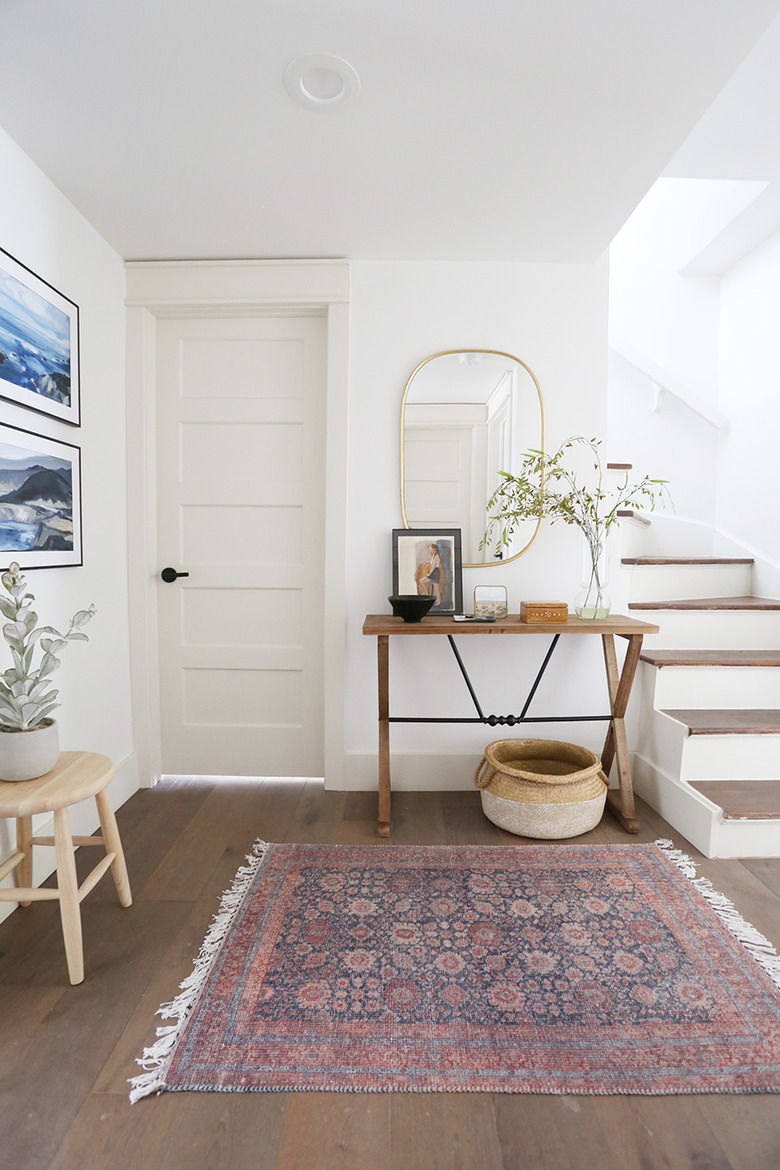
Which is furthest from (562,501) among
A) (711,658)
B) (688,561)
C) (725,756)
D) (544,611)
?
(725,756)

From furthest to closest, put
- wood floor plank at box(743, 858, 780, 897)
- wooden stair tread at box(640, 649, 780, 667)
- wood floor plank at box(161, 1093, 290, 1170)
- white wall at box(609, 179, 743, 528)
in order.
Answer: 1. white wall at box(609, 179, 743, 528)
2. wooden stair tread at box(640, 649, 780, 667)
3. wood floor plank at box(743, 858, 780, 897)
4. wood floor plank at box(161, 1093, 290, 1170)

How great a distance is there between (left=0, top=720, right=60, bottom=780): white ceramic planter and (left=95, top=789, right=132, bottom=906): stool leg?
0.18 metres

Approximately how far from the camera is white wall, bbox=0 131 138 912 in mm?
1972

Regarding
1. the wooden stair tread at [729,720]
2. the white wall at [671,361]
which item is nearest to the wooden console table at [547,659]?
the wooden stair tread at [729,720]

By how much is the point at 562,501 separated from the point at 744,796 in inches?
51.0

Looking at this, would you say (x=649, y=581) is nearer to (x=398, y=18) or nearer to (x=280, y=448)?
(x=280, y=448)

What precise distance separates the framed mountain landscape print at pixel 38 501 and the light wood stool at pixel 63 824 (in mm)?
666

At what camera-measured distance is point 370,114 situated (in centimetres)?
176

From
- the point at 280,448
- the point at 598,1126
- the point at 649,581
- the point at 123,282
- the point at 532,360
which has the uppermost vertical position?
the point at 123,282

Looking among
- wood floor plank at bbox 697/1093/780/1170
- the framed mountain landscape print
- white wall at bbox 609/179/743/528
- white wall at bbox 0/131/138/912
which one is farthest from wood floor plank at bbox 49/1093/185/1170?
white wall at bbox 609/179/743/528

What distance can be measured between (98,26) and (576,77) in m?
1.18

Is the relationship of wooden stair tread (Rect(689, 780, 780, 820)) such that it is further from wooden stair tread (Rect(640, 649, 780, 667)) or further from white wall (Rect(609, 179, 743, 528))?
white wall (Rect(609, 179, 743, 528))

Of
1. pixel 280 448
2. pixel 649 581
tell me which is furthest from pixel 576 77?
pixel 649 581

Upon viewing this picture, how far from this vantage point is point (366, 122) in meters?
1.79
